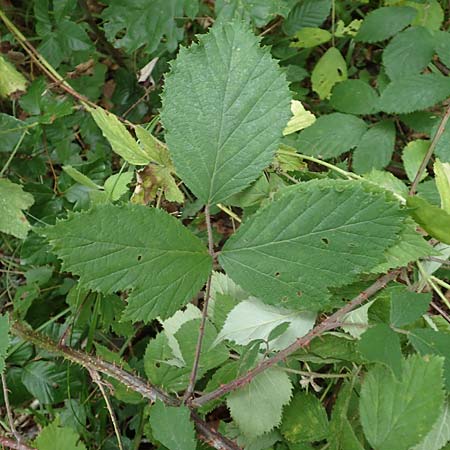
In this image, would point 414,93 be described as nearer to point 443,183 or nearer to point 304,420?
point 443,183

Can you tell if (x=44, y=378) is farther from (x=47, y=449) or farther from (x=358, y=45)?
(x=358, y=45)

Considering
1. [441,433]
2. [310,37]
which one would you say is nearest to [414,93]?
[310,37]

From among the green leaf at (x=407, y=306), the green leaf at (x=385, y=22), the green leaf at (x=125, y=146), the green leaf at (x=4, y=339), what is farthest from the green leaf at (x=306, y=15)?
the green leaf at (x=4, y=339)

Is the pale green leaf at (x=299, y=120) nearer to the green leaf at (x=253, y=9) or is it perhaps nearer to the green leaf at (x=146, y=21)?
the green leaf at (x=253, y=9)

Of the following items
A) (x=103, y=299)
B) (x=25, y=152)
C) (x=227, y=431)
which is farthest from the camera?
(x=25, y=152)

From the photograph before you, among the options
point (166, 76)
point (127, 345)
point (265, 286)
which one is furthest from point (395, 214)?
point (127, 345)

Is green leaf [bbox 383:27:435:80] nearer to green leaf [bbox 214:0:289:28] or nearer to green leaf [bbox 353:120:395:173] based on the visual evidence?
green leaf [bbox 353:120:395:173]
